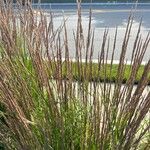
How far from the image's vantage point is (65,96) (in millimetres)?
2287

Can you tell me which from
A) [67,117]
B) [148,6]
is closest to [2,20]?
[67,117]

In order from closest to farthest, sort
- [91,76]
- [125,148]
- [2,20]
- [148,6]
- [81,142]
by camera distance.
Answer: [125,148]
[81,142]
[91,76]
[2,20]
[148,6]

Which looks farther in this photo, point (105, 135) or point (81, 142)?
point (81, 142)

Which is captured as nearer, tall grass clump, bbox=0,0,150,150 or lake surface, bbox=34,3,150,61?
tall grass clump, bbox=0,0,150,150

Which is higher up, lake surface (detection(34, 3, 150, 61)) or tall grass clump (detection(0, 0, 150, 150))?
tall grass clump (detection(0, 0, 150, 150))

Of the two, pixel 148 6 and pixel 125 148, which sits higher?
pixel 125 148

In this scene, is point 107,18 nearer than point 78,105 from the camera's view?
No

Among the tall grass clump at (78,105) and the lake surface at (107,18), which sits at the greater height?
the tall grass clump at (78,105)

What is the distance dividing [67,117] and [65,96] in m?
0.12

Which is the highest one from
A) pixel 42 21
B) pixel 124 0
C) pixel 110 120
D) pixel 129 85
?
pixel 42 21

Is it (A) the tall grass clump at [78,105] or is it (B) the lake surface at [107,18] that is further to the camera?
(B) the lake surface at [107,18]

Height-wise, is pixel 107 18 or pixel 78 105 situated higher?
pixel 78 105

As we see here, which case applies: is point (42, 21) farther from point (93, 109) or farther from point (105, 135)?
point (105, 135)

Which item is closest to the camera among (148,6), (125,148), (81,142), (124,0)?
(125,148)
